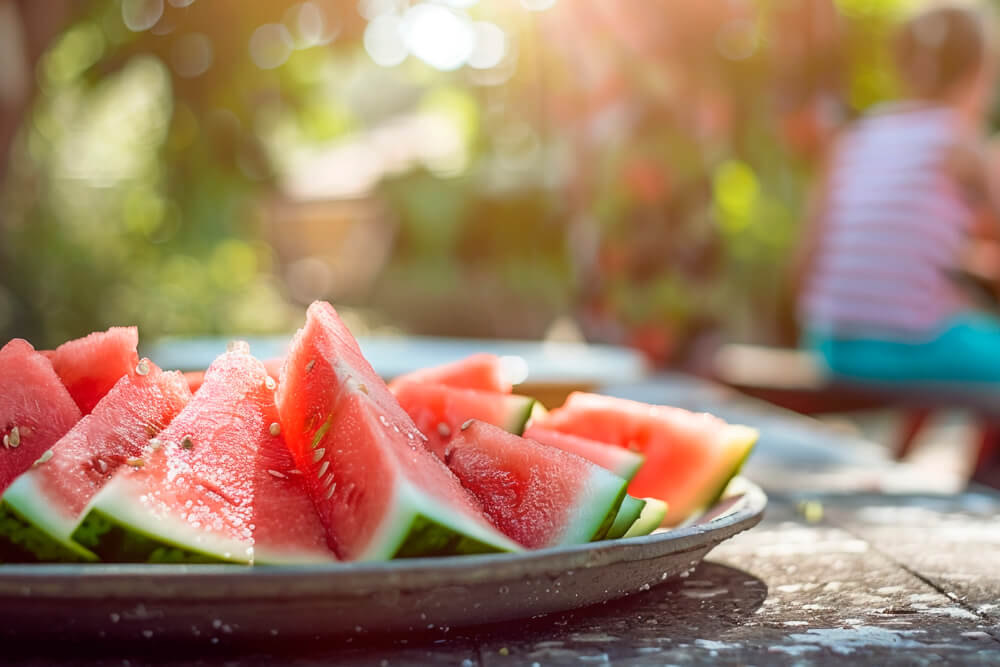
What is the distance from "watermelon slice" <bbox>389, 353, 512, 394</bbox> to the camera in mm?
1379

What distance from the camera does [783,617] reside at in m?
1.07

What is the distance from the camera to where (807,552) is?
4.60 ft

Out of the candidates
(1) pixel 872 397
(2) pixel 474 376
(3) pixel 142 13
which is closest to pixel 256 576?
(2) pixel 474 376

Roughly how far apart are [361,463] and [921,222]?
11.6 feet

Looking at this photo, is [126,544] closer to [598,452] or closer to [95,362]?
[95,362]

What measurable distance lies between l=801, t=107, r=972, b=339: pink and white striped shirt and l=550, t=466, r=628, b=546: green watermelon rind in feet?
10.6

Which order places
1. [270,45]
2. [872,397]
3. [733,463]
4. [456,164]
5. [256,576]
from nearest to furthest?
[256,576] < [733,463] < [872,397] < [270,45] < [456,164]

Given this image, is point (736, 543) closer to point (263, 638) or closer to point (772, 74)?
point (263, 638)

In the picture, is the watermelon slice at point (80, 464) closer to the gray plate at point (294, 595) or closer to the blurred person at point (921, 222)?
the gray plate at point (294, 595)

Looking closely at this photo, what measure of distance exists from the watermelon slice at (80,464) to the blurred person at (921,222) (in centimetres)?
342

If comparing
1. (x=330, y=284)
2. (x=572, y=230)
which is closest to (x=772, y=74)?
(x=572, y=230)

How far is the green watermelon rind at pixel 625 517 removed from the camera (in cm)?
102

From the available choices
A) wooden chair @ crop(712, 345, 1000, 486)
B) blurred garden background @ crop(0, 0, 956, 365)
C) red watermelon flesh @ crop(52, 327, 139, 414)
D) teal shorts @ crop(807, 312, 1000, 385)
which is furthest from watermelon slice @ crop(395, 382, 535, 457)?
blurred garden background @ crop(0, 0, 956, 365)

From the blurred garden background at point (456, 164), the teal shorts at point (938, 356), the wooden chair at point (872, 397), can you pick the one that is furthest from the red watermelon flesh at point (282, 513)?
the blurred garden background at point (456, 164)
